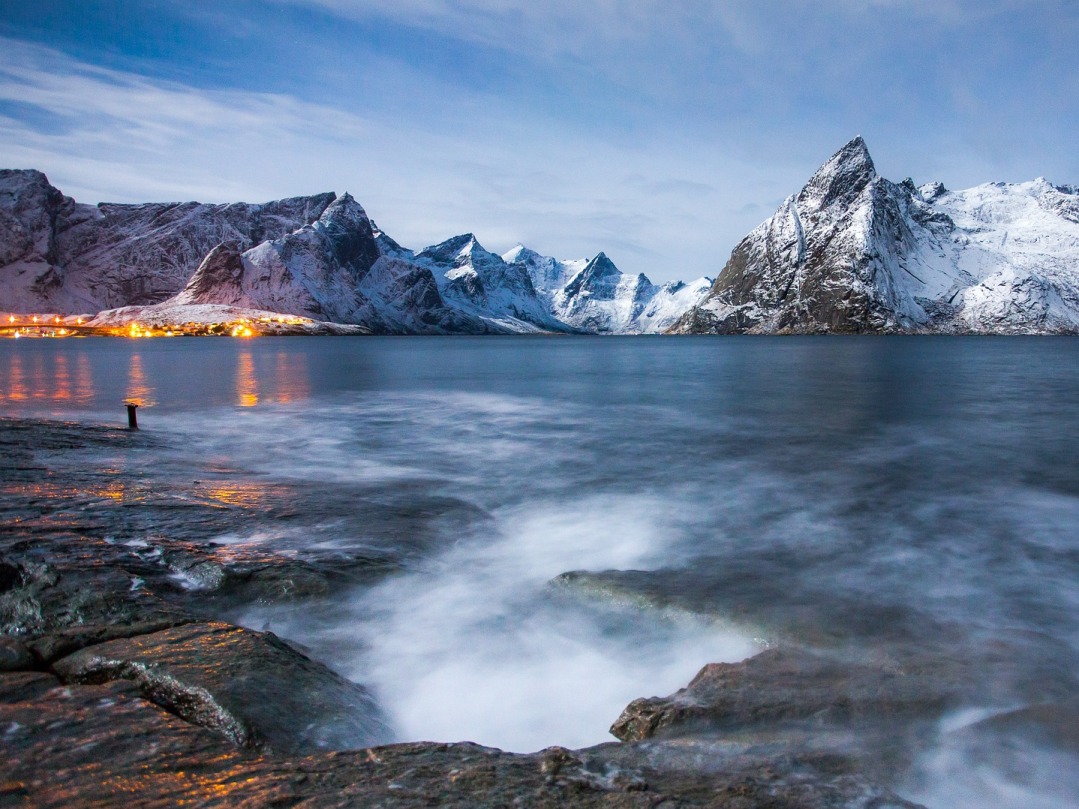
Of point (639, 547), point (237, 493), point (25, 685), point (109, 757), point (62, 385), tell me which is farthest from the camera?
point (62, 385)

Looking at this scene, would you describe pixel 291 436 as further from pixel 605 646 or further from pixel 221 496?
pixel 605 646

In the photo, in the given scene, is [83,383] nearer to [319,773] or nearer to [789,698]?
[319,773]

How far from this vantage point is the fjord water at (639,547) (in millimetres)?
6102

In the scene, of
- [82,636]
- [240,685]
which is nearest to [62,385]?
[82,636]

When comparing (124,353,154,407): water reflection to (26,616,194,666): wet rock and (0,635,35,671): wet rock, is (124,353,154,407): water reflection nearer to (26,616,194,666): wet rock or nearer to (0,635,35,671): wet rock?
(26,616,194,666): wet rock

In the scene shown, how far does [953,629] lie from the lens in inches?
275

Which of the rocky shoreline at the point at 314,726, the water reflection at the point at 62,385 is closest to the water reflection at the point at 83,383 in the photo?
the water reflection at the point at 62,385

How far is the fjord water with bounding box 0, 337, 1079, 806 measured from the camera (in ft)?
20.0

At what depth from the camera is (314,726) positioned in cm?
447

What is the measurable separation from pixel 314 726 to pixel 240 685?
596mm

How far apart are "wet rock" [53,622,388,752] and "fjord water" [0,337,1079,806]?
0.82 meters

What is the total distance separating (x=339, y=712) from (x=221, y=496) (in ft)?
28.2

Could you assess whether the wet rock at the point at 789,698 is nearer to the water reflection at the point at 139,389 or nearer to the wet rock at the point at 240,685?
the wet rock at the point at 240,685

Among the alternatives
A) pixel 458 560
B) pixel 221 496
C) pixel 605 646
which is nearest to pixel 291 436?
pixel 221 496
